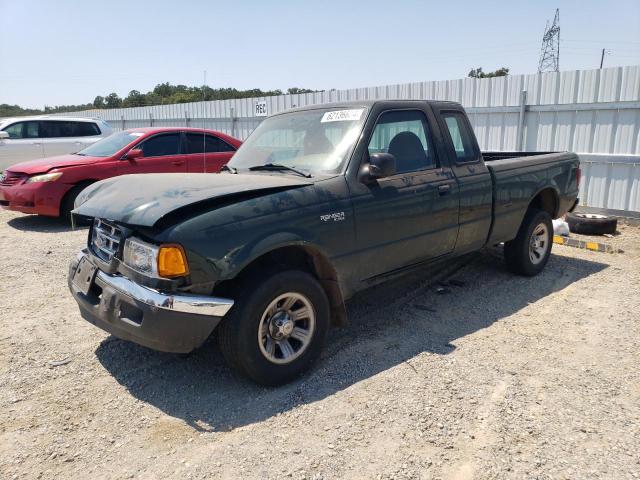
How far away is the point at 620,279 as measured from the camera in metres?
5.98

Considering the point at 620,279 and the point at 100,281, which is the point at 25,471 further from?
the point at 620,279

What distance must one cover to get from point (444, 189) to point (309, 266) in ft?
5.14

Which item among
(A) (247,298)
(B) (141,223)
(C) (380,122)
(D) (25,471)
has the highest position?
(C) (380,122)

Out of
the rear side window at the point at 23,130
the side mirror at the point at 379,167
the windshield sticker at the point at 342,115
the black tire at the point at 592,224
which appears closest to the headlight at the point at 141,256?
the side mirror at the point at 379,167

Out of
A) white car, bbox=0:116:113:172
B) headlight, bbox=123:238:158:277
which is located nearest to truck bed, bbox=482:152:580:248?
headlight, bbox=123:238:158:277

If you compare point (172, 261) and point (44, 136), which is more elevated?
point (44, 136)

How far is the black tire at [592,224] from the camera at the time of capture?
8023 millimetres

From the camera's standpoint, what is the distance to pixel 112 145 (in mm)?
9391

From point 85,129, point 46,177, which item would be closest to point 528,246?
point 46,177

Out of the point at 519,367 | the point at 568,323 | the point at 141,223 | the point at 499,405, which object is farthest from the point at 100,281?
the point at 568,323

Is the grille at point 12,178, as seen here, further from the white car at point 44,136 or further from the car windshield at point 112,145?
the white car at point 44,136

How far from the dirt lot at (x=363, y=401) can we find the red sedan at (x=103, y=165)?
3.93 m

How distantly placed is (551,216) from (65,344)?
5.58 metres

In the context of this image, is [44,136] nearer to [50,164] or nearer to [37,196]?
[50,164]
